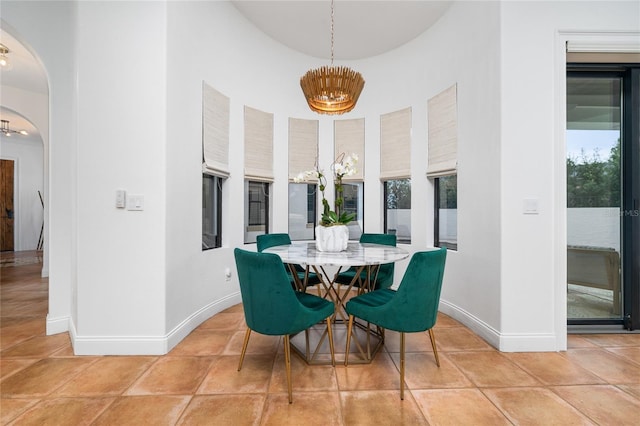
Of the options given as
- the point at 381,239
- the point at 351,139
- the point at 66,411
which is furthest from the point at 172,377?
the point at 351,139

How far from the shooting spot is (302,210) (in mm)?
4355

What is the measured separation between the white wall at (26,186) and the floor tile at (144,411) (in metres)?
9.64

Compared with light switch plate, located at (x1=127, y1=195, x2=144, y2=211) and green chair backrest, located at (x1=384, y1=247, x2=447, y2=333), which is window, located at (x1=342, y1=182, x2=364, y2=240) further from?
light switch plate, located at (x1=127, y1=195, x2=144, y2=211)

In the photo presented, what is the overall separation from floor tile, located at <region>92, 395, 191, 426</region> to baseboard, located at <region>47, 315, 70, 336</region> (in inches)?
62.5

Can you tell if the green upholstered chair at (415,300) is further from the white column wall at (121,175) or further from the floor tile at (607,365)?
the white column wall at (121,175)

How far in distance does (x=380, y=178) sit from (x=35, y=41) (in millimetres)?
3979

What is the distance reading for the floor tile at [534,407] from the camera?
1528 millimetres

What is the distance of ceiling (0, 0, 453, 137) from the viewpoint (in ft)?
10.3

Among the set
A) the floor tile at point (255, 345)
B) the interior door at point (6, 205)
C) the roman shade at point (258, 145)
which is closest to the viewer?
the floor tile at point (255, 345)

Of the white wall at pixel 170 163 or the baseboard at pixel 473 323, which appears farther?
the baseboard at pixel 473 323

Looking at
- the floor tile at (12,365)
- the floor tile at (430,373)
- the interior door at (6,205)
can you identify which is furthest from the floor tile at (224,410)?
the interior door at (6,205)

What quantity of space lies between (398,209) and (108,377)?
11.9ft

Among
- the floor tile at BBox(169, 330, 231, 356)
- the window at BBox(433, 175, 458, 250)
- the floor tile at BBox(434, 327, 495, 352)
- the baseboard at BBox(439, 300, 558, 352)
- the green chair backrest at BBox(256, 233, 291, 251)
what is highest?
the window at BBox(433, 175, 458, 250)

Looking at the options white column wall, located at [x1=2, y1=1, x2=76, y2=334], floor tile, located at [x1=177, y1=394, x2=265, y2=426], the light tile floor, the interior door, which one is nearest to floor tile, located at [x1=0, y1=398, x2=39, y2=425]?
the light tile floor
